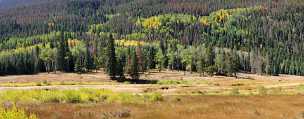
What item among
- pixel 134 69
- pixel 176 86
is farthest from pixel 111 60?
pixel 176 86

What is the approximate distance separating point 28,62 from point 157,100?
148924 mm

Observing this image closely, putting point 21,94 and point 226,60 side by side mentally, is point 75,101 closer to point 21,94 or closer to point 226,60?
point 21,94

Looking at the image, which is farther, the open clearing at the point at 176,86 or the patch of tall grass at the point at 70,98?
the open clearing at the point at 176,86

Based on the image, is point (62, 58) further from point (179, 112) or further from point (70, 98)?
point (179, 112)

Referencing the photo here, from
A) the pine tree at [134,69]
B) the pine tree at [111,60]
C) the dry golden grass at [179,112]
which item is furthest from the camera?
the pine tree at [134,69]

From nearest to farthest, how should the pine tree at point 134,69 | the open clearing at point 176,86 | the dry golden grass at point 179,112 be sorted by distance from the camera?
the dry golden grass at point 179,112 → the open clearing at point 176,86 → the pine tree at point 134,69

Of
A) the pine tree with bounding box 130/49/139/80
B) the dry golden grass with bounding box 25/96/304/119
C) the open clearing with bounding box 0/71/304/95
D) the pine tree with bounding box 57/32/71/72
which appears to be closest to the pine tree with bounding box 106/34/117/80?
the open clearing with bounding box 0/71/304/95

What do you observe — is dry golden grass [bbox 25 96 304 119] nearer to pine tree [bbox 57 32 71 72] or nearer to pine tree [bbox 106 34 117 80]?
pine tree [bbox 106 34 117 80]

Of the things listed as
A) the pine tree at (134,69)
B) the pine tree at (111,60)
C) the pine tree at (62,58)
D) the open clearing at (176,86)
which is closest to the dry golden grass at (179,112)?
the open clearing at (176,86)

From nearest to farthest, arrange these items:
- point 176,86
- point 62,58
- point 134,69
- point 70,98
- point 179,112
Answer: point 179,112 → point 70,98 → point 176,86 → point 134,69 → point 62,58

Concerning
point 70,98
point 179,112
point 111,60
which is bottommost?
point 111,60

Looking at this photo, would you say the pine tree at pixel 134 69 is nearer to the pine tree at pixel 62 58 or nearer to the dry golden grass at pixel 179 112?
the pine tree at pixel 62 58

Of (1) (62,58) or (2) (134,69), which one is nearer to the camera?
(2) (134,69)

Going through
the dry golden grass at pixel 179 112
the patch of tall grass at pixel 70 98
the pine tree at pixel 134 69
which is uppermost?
the dry golden grass at pixel 179 112
